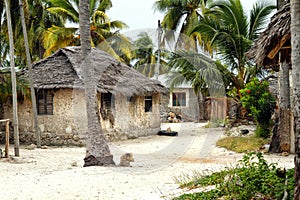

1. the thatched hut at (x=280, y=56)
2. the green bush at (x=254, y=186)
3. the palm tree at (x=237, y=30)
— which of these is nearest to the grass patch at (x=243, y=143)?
the thatched hut at (x=280, y=56)

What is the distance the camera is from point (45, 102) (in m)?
16.7

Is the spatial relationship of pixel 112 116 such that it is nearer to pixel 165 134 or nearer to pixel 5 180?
pixel 165 134

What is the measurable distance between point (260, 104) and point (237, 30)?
5000 millimetres

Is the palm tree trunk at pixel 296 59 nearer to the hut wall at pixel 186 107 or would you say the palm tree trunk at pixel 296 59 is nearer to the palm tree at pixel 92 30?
the palm tree at pixel 92 30

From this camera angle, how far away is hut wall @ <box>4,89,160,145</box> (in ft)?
52.6

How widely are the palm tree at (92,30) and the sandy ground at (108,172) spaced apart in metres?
10.0

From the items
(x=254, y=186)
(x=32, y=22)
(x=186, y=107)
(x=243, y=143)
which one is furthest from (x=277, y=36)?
(x=186, y=107)

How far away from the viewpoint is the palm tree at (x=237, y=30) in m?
17.0

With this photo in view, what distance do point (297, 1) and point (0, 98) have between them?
1464 cm

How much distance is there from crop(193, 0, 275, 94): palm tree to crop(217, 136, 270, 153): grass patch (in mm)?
4099

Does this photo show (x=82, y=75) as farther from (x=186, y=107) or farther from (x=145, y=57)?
(x=145, y=57)

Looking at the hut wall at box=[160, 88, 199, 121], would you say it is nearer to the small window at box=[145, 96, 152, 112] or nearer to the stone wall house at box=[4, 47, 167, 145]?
the small window at box=[145, 96, 152, 112]

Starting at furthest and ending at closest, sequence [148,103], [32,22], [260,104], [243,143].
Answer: [32,22], [148,103], [260,104], [243,143]

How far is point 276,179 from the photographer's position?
17.4 ft
